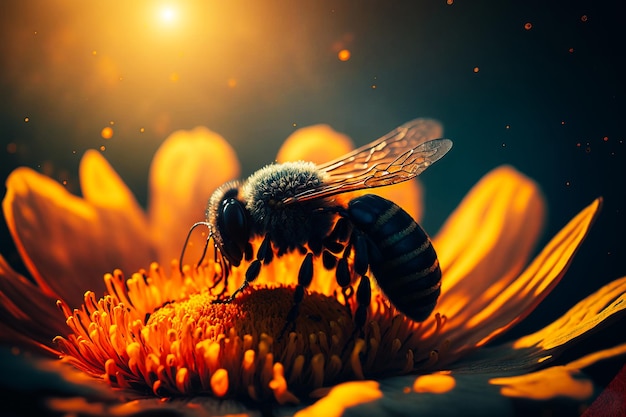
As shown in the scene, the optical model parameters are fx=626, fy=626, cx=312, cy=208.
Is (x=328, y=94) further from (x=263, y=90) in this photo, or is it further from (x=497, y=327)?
(x=497, y=327)

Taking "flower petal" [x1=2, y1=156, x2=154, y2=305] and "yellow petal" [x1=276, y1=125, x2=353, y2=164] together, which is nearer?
"flower petal" [x1=2, y1=156, x2=154, y2=305]

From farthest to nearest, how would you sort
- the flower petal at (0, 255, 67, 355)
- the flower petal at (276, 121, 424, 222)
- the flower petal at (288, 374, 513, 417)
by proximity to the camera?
the flower petal at (276, 121, 424, 222), the flower petal at (0, 255, 67, 355), the flower petal at (288, 374, 513, 417)

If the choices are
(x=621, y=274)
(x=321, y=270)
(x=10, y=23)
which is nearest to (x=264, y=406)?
(x=321, y=270)

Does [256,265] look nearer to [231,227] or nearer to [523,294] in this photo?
[231,227]

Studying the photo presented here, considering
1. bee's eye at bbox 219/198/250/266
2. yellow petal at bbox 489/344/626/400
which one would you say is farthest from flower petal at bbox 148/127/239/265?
yellow petal at bbox 489/344/626/400

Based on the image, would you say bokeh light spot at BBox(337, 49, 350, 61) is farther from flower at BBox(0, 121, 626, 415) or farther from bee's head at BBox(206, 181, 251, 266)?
bee's head at BBox(206, 181, 251, 266)
